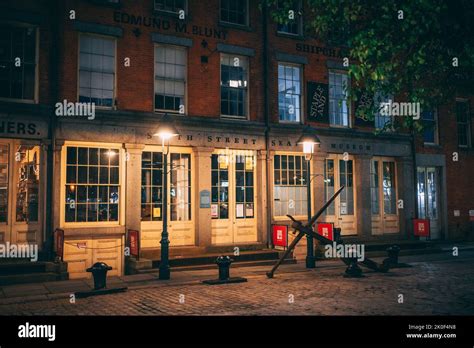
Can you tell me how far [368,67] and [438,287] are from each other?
5989 mm

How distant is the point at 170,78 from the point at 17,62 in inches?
196

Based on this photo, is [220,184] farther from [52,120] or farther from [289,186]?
[52,120]

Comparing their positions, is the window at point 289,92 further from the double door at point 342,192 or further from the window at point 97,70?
the window at point 97,70

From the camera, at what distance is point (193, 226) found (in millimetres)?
16828

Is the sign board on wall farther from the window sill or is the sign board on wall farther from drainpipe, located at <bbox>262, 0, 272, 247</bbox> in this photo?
the window sill

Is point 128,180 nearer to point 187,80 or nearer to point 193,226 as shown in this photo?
point 193,226

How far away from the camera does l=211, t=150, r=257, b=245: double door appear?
17.3 m

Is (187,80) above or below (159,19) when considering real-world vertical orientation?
below

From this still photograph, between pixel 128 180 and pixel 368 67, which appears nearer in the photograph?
pixel 368 67

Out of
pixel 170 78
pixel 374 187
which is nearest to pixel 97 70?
pixel 170 78

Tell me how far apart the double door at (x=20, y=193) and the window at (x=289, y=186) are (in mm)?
8779

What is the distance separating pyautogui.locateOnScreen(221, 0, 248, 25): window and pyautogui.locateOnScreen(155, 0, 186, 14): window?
1745mm

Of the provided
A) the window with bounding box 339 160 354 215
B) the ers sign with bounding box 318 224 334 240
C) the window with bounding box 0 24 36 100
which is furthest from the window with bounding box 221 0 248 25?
the ers sign with bounding box 318 224 334 240
